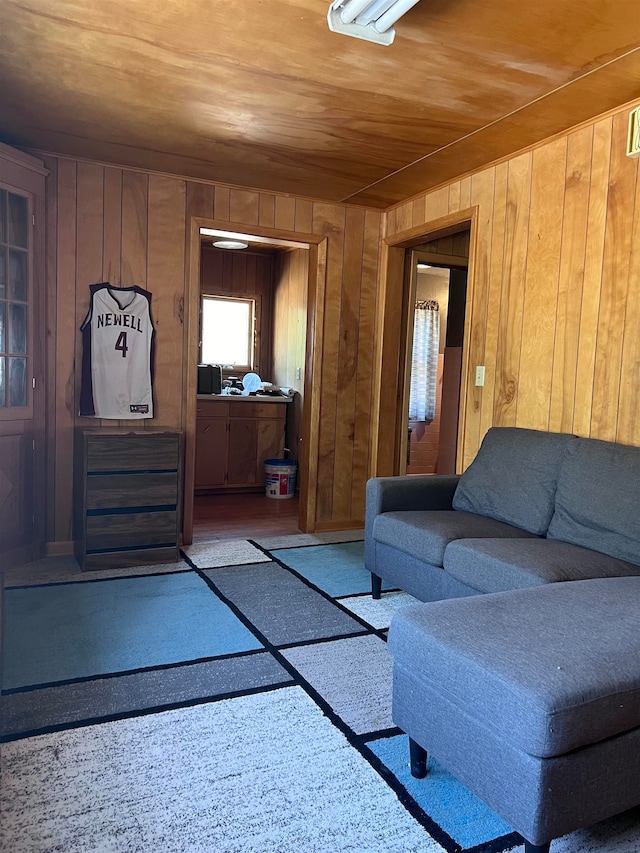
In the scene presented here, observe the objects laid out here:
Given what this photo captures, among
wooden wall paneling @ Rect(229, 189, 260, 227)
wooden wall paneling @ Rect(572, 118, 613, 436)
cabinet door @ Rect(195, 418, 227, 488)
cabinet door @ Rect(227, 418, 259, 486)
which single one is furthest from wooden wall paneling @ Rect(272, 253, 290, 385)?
wooden wall paneling @ Rect(572, 118, 613, 436)

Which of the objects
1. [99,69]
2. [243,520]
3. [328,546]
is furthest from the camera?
[243,520]

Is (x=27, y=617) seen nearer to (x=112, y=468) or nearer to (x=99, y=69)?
(x=112, y=468)

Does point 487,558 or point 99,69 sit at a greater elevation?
point 99,69

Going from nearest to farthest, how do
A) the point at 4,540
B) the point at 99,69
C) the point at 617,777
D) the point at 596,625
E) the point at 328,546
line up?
the point at 617,777 < the point at 596,625 < the point at 99,69 < the point at 4,540 < the point at 328,546

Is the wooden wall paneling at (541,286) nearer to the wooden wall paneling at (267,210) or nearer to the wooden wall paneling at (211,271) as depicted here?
the wooden wall paneling at (267,210)

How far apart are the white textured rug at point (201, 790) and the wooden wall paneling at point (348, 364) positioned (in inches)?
103

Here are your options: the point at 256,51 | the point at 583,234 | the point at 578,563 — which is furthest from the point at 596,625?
the point at 256,51

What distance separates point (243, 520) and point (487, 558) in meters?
2.75

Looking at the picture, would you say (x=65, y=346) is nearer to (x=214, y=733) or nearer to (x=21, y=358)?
(x=21, y=358)

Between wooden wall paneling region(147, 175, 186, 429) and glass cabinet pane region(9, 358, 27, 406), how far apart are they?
2.50 ft

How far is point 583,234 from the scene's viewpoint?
2.89 m

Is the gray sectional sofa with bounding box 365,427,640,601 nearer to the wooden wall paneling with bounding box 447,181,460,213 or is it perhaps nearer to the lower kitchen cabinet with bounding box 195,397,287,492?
the wooden wall paneling with bounding box 447,181,460,213

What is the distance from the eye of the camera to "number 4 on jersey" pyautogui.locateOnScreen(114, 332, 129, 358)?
3797mm

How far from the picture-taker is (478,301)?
3.56 metres
